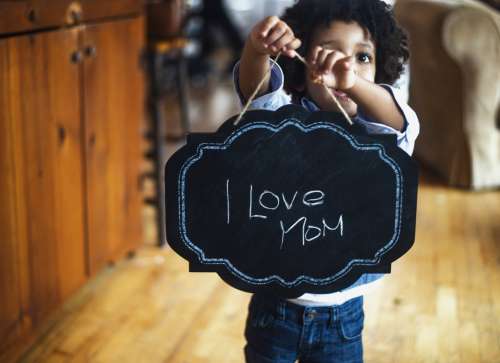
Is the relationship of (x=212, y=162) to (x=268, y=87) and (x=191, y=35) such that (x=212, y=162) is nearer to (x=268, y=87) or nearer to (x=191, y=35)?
(x=268, y=87)

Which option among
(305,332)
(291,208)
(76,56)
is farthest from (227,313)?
(291,208)

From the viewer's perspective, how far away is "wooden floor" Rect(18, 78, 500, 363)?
1769 millimetres

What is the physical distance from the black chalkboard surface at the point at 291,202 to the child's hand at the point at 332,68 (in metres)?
0.04

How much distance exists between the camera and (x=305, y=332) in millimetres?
1063

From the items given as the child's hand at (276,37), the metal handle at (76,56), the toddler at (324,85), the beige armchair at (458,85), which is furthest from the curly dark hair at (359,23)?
the beige armchair at (458,85)

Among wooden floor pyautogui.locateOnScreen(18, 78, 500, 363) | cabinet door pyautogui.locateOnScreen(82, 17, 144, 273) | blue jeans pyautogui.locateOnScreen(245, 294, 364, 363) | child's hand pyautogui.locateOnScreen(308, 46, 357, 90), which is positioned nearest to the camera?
child's hand pyautogui.locateOnScreen(308, 46, 357, 90)

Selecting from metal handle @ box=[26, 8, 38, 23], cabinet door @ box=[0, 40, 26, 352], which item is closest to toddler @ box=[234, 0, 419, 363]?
cabinet door @ box=[0, 40, 26, 352]

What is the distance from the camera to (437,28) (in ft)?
9.62

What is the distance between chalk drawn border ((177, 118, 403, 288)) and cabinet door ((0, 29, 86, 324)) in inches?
31.4

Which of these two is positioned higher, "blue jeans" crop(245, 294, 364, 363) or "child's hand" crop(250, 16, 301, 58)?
"child's hand" crop(250, 16, 301, 58)

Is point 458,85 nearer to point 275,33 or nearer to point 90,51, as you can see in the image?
point 90,51

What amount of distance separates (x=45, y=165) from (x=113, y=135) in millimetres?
413

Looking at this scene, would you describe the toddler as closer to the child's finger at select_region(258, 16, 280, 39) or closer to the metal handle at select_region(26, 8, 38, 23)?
the child's finger at select_region(258, 16, 280, 39)

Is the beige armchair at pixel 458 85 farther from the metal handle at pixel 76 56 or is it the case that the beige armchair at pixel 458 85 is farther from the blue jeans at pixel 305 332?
the blue jeans at pixel 305 332
